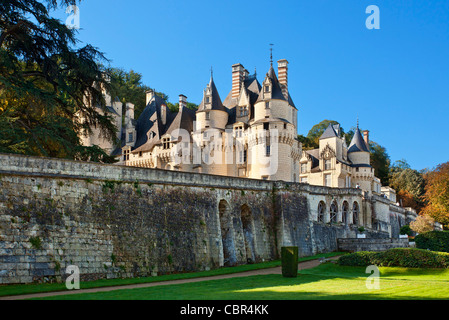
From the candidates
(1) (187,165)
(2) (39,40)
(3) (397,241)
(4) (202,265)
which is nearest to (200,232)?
(4) (202,265)

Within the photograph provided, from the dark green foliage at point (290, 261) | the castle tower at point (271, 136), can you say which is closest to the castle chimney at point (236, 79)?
the castle tower at point (271, 136)

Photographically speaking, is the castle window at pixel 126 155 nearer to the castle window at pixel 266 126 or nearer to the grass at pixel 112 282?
the castle window at pixel 266 126

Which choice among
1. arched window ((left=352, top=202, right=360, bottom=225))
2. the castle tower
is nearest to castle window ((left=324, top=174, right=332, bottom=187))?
the castle tower

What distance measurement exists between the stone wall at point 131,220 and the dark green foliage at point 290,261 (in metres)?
5.26

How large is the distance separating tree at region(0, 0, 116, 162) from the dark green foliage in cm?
1123

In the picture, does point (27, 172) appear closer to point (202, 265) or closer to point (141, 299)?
point (141, 299)

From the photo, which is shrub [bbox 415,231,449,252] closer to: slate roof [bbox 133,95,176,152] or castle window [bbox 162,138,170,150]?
castle window [bbox 162,138,170,150]

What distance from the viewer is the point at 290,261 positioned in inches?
793

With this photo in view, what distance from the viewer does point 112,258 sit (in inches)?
770

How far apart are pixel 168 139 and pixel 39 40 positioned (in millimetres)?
21452

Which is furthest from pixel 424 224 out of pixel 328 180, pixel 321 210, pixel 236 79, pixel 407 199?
pixel 407 199

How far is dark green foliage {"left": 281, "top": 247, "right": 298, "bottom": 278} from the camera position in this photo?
20125 millimetres

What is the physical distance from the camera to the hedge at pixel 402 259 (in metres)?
22.2

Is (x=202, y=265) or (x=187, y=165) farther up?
(x=187, y=165)
